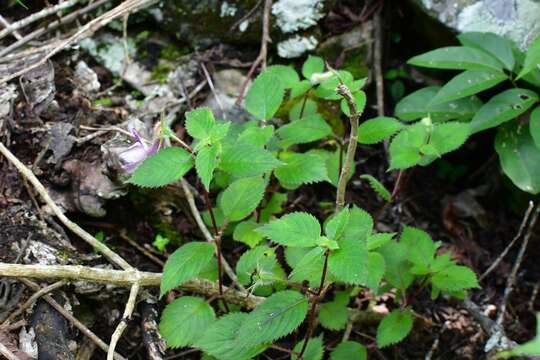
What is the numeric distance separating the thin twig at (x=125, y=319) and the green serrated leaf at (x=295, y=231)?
57 cm

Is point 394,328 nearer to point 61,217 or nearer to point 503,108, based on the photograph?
point 503,108

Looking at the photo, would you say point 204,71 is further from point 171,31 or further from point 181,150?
point 181,150

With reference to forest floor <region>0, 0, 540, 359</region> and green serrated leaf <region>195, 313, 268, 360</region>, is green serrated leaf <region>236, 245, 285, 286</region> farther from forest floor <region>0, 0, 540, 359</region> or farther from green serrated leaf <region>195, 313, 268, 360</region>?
forest floor <region>0, 0, 540, 359</region>

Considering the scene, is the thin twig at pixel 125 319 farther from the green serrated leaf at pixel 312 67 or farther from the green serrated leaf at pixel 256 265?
the green serrated leaf at pixel 312 67

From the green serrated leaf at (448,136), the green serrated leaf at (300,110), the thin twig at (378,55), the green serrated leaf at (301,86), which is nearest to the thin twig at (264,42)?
the green serrated leaf at (300,110)

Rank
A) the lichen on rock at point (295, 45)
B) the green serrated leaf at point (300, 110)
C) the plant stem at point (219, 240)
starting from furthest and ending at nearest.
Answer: the lichen on rock at point (295, 45)
the green serrated leaf at point (300, 110)
the plant stem at point (219, 240)

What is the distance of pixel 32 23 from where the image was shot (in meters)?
2.84

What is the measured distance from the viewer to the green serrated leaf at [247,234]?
2.20m

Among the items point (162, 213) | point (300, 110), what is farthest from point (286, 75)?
point (162, 213)

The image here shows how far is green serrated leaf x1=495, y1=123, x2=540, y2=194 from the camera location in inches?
95.4

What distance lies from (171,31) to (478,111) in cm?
151

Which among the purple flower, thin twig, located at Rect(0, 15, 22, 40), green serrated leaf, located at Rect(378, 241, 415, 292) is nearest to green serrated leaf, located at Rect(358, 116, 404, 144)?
green serrated leaf, located at Rect(378, 241, 415, 292)

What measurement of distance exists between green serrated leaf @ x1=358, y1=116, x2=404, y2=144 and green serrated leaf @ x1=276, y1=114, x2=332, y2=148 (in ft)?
0.49

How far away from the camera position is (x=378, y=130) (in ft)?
7.15
